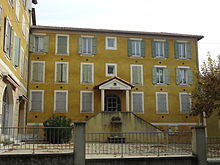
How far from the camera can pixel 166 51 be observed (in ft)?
90.5

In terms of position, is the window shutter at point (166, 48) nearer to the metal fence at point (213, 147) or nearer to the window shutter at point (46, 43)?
the window shutter at point (46, 43)

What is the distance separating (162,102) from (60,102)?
9.34 metres

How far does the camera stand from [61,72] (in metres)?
25.4

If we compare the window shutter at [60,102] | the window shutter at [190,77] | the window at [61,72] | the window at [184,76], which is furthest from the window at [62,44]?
the window shutter at [190,77]

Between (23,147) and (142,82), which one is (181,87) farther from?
(23,147)

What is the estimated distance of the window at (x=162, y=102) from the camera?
86.9 ft

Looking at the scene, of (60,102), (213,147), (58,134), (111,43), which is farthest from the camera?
(111,43)

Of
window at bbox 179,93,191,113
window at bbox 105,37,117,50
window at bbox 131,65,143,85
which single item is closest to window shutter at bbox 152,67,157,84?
window at bbox 131,65,143,85

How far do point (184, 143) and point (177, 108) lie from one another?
43.6 ft

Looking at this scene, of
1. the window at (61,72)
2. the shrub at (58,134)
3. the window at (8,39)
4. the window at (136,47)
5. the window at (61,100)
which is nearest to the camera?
the shrub at (58,134)

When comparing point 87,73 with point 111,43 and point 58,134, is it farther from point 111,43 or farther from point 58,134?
point 58,134

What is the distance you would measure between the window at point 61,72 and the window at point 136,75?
20.0 ft

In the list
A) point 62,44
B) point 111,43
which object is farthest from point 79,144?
point 111,43

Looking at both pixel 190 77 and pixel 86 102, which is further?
pixel 190 77
